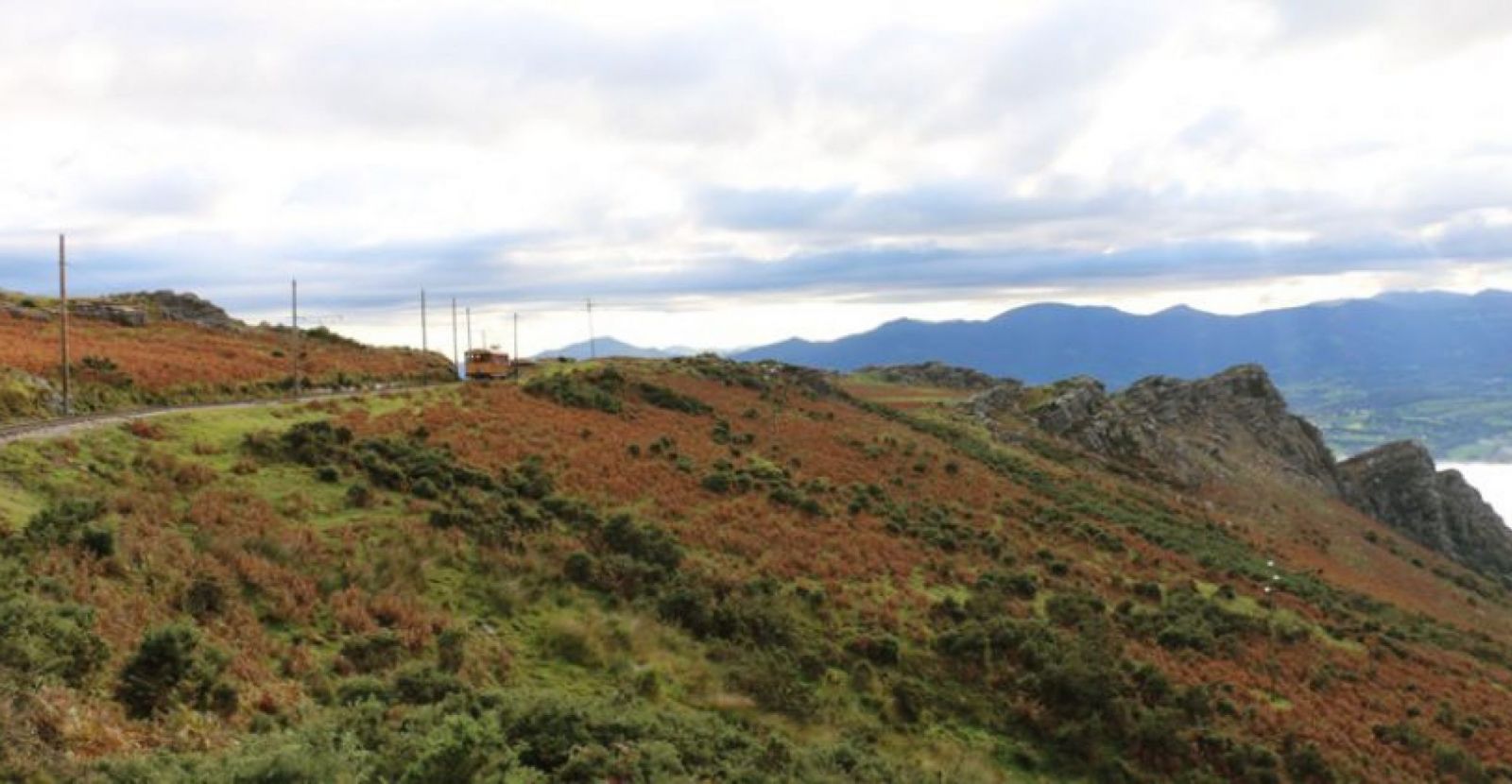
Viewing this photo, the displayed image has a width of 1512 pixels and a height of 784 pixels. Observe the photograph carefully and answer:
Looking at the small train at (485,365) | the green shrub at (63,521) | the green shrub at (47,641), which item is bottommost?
the green shrub at (47,641)

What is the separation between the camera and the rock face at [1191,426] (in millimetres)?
77312

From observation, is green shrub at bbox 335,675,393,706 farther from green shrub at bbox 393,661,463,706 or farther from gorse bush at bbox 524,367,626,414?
gorse bush at bbox 524,367,626,414

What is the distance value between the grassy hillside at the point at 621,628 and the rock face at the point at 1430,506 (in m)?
53.8

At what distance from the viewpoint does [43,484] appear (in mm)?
16266

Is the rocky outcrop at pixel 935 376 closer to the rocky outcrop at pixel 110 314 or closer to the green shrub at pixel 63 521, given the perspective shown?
the rocky outcrop at pixel 110 314

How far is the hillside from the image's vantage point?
31953 millimetres

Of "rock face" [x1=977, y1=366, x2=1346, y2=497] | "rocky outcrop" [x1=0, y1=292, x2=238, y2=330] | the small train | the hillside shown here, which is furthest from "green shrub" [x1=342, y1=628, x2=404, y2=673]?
"rock face" [x1=977, y1=366, x2=1346, y2=497]

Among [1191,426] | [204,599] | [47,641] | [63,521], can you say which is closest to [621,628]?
[204,599]

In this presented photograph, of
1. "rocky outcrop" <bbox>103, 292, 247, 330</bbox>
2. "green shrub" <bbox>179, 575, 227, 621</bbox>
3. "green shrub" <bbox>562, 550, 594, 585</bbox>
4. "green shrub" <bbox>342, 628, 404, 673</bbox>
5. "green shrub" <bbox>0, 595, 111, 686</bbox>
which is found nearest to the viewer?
"green shrub" <bbox>0, 595, 111, 686</bbox>

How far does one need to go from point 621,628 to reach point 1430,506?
98068 millimetres

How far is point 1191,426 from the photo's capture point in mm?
92625

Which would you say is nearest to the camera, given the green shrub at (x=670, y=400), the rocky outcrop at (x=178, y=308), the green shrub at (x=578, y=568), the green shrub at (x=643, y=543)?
the green shrub at (x=578, y=568)

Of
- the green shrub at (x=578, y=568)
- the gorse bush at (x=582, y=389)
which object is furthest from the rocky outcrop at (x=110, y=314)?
the green shrub at (x=578, y=568)

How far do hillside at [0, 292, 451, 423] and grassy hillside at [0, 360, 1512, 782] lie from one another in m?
8.50
